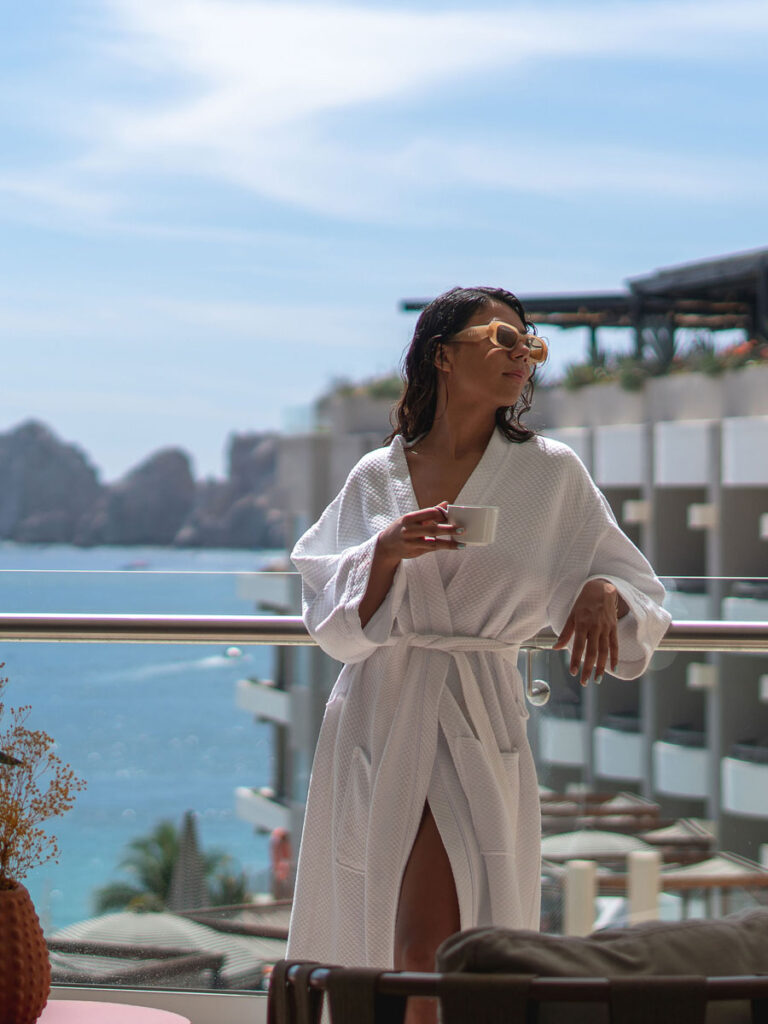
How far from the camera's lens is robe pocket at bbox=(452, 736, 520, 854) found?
1872 mm

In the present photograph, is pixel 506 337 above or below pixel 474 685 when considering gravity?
above

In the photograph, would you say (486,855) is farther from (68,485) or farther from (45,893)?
(68,485)

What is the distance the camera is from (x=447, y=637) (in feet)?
6.30

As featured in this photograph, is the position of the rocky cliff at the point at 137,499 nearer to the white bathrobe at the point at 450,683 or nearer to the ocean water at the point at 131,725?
the ocean water at the point at 131,725

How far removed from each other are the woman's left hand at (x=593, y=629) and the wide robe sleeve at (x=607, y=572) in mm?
45

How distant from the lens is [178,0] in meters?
62.3

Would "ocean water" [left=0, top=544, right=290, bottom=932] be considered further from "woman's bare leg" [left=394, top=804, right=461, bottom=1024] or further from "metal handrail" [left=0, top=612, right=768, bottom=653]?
"woman's bare leg" [left=394, top=804, right=461, bottom=1024]

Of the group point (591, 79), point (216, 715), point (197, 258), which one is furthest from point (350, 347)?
point (216, 715)

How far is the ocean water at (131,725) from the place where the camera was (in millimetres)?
2828

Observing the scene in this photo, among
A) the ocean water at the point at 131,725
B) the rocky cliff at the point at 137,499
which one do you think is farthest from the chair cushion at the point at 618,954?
the rocky cliff at the point at 137,499

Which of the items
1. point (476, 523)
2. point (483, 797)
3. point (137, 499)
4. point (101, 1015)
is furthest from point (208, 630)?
point (137, 499)

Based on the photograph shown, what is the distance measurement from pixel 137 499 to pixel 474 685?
205ft

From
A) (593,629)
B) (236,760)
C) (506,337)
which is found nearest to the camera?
(593,629)

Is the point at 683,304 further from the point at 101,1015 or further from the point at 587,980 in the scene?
the point at 587,980
